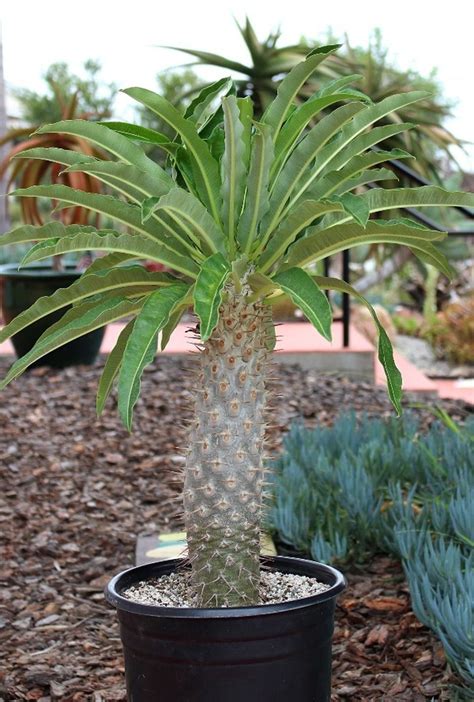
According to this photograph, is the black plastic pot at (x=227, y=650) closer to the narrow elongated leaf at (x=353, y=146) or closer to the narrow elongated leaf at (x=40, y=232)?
the narrow elongated leaf at (x=40, y=232)

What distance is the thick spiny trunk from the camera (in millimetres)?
2020

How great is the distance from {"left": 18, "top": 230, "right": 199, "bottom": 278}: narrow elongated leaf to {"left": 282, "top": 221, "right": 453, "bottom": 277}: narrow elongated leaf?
0.21 metres

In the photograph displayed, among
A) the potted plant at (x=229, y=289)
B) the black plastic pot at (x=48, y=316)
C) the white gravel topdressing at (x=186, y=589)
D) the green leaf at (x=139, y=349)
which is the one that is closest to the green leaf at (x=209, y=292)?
the potted plant at (x=229, y=289)

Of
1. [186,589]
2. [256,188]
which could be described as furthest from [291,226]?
[186,589]

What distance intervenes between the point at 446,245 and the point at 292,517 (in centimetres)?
864

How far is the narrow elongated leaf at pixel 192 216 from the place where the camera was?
1.73 meters

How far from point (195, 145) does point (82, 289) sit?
1.18 ft

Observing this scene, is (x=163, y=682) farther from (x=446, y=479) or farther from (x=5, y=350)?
(x=5, y=350)

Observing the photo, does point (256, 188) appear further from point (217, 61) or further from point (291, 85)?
point (217, 61)

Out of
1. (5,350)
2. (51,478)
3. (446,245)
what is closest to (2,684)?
(51,478)

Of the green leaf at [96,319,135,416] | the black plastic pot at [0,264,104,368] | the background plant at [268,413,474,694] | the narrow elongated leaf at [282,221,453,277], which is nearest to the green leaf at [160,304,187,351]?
the green leaf at [96,319,135,416]

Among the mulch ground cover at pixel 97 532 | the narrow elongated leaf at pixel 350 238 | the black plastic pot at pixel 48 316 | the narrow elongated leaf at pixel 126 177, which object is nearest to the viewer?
the narrow elongated leaf at pixel 126 177

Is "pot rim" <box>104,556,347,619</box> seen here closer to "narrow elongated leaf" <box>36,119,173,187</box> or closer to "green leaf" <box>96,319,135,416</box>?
"green leaf" <box>96,319,135,416</box>

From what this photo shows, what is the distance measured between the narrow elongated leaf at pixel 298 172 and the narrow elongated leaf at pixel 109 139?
0.21m
